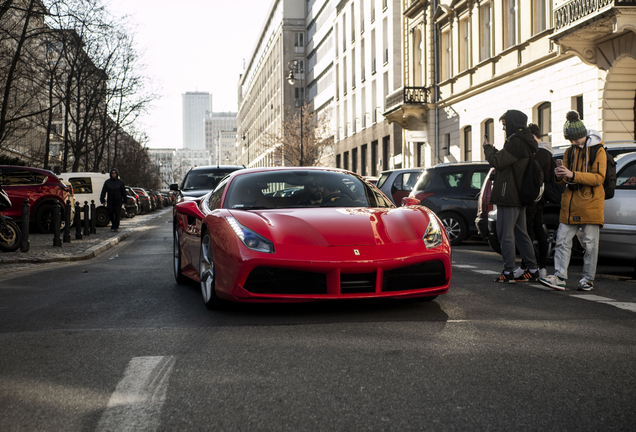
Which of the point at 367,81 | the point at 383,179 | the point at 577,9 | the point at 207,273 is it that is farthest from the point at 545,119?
the point at 367,81

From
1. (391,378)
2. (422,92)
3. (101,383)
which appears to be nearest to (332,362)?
(391,378)

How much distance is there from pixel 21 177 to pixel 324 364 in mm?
16853

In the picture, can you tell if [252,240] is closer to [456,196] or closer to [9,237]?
[9,237]

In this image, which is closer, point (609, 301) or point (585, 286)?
point (609, 301)

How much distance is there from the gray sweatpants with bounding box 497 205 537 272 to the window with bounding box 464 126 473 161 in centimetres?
2388

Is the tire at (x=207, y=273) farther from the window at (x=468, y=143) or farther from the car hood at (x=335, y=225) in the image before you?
the window at (x=468, y=143)

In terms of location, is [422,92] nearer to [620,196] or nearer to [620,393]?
[620,196]

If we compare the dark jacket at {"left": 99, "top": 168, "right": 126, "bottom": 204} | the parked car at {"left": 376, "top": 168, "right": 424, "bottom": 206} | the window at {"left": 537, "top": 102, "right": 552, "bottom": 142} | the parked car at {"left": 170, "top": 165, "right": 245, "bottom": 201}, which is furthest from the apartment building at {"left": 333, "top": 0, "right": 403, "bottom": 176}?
the parked car at {"left": 170, "top": 165, "right": 245, "bottom": 201}

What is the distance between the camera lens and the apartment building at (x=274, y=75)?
87.2 metres

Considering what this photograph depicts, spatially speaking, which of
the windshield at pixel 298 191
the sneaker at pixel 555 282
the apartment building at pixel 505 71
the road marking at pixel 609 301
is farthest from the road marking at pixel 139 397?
the apartment building at pixel 505 71

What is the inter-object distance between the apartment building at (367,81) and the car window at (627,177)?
32.6 meters

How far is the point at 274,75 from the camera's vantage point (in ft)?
316

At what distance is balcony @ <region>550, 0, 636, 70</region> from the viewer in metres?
18.5

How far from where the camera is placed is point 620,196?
9102 millimetres
